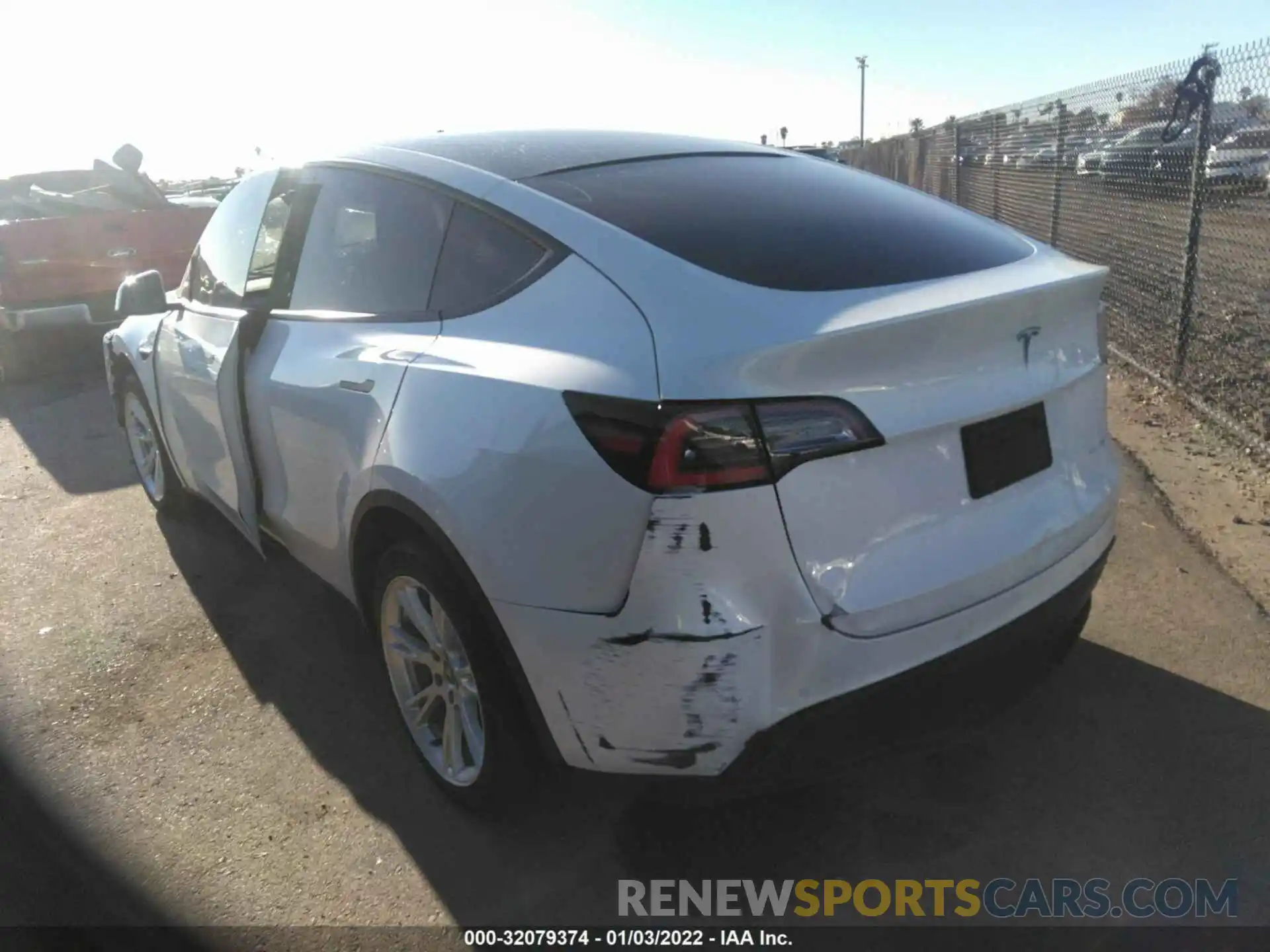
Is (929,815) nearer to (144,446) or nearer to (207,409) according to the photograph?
(207,409)

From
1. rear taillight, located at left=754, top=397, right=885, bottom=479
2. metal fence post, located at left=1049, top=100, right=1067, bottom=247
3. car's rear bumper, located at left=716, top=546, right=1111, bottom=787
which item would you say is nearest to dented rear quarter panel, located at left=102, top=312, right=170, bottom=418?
rear taillight, located at left=754, top=397, right=885, bottom=479

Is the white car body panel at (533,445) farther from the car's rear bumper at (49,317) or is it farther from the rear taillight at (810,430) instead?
the car's rear bumper at (49,317)

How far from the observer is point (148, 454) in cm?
524

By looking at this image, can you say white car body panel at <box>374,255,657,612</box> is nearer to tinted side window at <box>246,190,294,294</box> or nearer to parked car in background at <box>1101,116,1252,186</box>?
A: tinted side window at <box>246,190,294,294</box>

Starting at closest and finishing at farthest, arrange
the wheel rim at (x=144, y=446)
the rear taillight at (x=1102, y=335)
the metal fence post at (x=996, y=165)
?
1. the rear taillight at (x=1102, y=335)
2. the wheel rim at (x=144, y=446)
3. the metal fence post at (x=996, y=165)

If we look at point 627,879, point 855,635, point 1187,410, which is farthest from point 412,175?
point 1187,410

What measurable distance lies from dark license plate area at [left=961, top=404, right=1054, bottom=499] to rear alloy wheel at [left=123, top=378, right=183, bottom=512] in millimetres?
3896

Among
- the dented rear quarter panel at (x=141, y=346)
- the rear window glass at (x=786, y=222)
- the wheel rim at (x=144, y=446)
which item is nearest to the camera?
the rear window glass at (x=786, y=222)

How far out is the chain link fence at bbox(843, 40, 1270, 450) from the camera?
18.5 feet

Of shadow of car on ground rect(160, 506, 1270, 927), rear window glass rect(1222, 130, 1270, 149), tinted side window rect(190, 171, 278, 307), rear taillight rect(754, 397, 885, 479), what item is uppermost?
rear window glass rect(1222, 130, 1270, 149)

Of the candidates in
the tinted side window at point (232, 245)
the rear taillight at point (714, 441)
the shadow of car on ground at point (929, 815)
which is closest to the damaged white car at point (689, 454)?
the rear taillight at point (714, 441)

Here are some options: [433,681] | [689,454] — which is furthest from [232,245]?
[689,454]

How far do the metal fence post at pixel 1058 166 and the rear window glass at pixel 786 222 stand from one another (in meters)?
5.55

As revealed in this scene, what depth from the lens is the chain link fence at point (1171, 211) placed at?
222 inches
